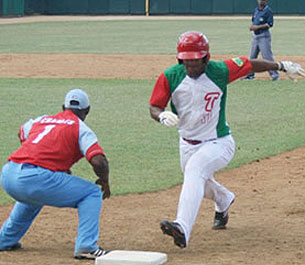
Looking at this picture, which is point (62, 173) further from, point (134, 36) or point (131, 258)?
point (134, 36)

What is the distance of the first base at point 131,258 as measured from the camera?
5781 mm

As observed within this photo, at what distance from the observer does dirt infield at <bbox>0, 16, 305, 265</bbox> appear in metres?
6.25

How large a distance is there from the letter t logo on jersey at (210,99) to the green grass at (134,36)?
18.3 metres

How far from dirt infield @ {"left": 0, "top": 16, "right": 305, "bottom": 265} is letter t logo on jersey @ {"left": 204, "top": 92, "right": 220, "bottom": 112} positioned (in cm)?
111

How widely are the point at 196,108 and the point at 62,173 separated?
1.19 metres

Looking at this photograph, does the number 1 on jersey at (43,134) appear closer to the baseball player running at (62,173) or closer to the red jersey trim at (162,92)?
the baseball player running at (62,173)

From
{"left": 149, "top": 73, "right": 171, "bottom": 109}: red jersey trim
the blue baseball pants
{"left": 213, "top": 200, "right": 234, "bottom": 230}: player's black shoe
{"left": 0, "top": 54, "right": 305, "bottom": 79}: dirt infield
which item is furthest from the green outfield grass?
{"left": 149, "top": 73, "right": 171, "bottom": 109}: red jersey trim

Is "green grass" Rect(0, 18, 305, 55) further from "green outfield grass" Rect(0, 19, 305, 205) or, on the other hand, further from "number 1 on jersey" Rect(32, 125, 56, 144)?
"number 1 on jersey" Rect(32, 125, 56, 144)

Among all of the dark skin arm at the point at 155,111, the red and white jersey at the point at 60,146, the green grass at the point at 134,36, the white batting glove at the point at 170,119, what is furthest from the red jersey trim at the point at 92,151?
the green grass at the point at 134,36

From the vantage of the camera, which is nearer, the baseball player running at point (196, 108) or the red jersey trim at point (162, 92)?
the baseball player running at point (196, 108)

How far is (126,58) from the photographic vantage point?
23.3 meters

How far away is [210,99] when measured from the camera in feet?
21.3

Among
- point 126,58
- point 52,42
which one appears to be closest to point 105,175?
point 126,58

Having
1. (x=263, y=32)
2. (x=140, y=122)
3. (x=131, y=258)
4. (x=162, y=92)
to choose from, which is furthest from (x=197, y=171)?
(x=263, y=32)
